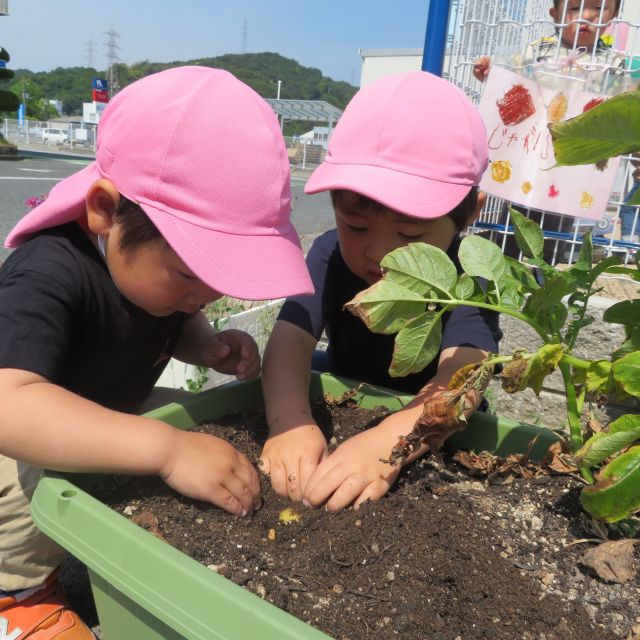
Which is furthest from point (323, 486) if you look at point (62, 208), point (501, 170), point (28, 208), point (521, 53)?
point (28, 208)

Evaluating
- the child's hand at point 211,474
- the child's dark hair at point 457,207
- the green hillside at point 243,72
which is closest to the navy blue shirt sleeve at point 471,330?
the child's dark hair at point 457,207

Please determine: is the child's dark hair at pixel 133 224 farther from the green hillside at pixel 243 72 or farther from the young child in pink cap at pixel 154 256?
the green hillside at pixel 243 72

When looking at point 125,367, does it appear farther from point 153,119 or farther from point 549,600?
point 549,600

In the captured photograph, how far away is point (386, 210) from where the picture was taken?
1.15 meters

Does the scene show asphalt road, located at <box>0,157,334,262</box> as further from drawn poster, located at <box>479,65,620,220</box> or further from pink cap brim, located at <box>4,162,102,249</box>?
pink cap brim, located at <box>4,162,102,249</box>

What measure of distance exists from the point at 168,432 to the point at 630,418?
0.57 meters

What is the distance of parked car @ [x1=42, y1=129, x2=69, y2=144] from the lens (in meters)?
31.4

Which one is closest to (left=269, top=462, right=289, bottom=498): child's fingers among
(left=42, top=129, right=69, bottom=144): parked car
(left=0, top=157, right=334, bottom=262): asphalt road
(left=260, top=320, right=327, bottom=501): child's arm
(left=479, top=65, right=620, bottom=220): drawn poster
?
(left=260, top=320, right=327, bottom=501): child's arm

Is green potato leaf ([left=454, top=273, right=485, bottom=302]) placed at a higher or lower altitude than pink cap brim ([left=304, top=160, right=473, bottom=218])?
lower

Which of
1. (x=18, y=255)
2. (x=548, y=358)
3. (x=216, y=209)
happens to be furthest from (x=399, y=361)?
(x=18, y=255)

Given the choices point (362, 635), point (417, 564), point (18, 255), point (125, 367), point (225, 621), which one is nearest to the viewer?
point (225, 621)

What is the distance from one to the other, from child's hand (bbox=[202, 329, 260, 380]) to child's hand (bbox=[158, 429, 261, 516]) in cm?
40

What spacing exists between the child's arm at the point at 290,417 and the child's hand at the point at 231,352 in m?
0.06

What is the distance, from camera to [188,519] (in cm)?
82
